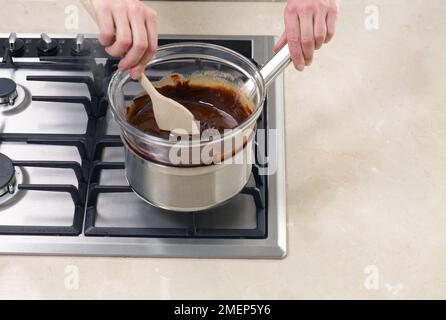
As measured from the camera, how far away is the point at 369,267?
0.95m

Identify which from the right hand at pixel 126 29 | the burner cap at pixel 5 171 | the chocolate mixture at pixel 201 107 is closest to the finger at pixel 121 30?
the right hand at pixel 126 29

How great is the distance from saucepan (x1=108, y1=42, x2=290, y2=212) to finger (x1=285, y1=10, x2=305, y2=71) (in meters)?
0.01

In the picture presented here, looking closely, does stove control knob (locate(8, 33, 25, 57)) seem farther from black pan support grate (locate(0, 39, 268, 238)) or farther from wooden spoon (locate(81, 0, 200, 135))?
wooden spoon (locate(81, 0, 200, 135))

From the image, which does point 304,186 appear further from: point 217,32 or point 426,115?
point 217,32

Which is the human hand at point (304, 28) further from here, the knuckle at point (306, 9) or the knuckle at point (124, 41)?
the knuckle at point (124, 41)

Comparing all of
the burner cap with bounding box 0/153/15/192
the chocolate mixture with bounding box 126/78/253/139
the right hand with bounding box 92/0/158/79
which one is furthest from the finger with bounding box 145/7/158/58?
the burner cap with bounding box 0/153/15/192

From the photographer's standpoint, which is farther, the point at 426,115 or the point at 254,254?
the point at 426,115

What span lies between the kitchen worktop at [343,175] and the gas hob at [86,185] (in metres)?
0.02

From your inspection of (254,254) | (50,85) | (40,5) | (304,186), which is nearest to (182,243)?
(254,254)

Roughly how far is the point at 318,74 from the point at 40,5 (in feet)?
1.61

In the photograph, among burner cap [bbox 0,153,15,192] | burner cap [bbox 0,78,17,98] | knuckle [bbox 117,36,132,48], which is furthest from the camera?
burner cap [bbox 0,78,17,98]

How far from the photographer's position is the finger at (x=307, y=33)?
37.5 inches

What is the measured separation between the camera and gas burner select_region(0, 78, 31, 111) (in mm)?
1097
